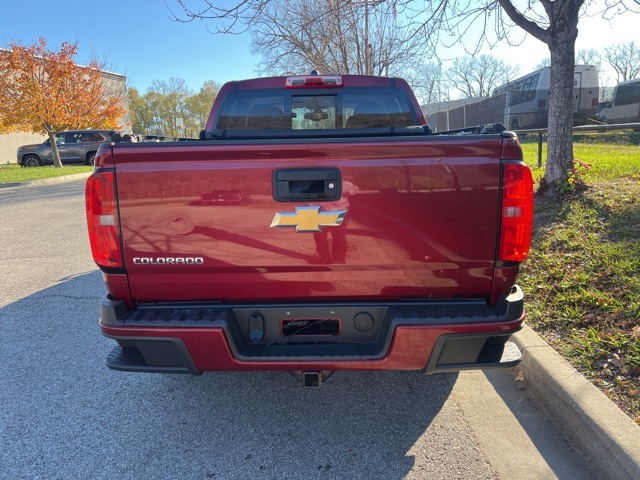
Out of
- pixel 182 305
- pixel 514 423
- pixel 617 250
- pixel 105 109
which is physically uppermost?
pixel 105 109

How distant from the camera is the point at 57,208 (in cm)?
1135

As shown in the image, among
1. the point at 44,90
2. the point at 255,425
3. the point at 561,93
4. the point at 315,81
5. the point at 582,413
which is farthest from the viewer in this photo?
the point at 44,90

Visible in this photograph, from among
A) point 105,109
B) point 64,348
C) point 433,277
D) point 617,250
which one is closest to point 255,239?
point 433,277

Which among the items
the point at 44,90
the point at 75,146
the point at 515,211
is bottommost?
the point at 515,211

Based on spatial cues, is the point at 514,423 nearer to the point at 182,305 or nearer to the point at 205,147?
the point at 182,305

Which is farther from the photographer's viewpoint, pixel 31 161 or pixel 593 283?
pixel 31 161

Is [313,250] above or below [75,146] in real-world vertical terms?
below

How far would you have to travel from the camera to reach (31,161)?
84.0 feet

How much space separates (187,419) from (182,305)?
94cm

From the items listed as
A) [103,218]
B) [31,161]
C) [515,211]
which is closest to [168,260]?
[103,218]

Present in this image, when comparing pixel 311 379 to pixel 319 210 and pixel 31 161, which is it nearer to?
pixel 319 210

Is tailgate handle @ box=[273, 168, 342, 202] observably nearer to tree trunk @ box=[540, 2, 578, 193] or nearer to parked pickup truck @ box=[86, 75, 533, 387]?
parked pickup truck @ box=[86, 75, 533, 387]

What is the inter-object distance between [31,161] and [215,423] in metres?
28.3

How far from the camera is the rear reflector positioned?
361cm
